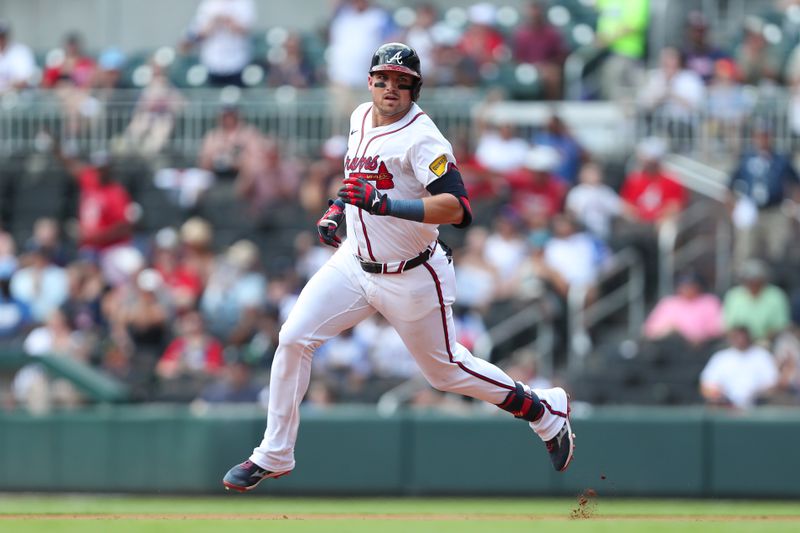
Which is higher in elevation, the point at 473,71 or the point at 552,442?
the point at 473,71

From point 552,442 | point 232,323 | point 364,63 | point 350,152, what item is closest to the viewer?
point 350,152

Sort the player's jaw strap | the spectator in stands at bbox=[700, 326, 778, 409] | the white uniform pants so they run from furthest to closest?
the spectator in stands at bbox=[700, 326, 778, 409], the player's jaw strap, the white uniform pants

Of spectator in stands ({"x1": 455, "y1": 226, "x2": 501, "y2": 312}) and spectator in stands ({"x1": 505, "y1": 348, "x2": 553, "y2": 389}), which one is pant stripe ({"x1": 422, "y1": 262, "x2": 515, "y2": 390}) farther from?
spectator in stands ({"x1": 455, "y1": 226, "x2": 501, "y2": 312})

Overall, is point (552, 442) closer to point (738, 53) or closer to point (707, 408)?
point (707, 408)

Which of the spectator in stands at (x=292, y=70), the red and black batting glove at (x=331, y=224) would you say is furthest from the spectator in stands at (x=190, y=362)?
the red and black batting glove at (x=331, y=224)

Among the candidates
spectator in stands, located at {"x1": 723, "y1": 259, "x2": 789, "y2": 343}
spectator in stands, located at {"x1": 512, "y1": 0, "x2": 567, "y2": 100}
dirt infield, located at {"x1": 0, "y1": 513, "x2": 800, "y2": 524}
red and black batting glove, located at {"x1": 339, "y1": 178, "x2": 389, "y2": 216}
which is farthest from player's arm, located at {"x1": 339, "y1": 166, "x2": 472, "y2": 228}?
spectator in stands, located at {"x1": 512, "y1": 0, "x2": 567, "y2": 100}

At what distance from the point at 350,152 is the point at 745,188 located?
24.2 feet

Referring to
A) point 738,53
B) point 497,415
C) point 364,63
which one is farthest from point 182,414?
point 738,53

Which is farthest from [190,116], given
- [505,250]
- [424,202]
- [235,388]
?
[424,202]

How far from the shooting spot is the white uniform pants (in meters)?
7.71

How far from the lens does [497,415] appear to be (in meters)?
12.5

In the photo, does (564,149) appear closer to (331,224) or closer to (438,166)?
(438,166)

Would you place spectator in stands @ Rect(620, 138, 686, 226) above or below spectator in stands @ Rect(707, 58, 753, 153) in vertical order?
below

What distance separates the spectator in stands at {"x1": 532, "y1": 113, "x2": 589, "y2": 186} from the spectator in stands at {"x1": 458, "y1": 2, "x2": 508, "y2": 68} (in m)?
1.76
